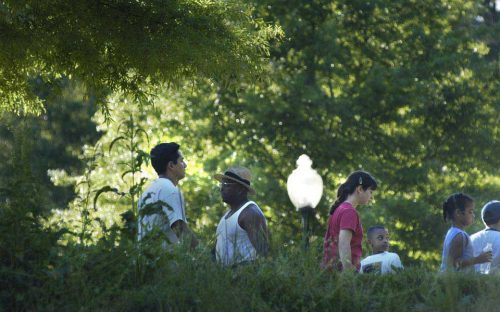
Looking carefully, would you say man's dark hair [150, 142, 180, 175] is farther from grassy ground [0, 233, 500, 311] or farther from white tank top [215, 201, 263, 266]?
grassy ground [0, 233, 500, 311]

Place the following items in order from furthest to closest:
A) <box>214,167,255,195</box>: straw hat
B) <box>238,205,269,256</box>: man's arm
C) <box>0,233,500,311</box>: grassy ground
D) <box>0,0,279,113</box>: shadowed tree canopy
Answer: <box>0,0,279,113</box>: shadowed tree canopy → <box>214,167,255,195</box>: straw hat → <box>238,205,269,256</box>: man's arm → <box>0,233,500,311</box>: grassy ground

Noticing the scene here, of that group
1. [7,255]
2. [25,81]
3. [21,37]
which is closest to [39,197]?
[7,255]

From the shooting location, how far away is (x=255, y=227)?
7180 mm

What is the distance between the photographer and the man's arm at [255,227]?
7.04 m

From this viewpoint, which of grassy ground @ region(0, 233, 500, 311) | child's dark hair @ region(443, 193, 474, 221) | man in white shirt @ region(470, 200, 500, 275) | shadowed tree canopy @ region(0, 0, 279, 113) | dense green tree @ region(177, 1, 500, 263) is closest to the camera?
grassy ground @ region(0, 233, 500, 311)

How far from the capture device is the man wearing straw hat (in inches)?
278

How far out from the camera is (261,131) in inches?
906

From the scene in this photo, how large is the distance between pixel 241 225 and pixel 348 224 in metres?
0.77

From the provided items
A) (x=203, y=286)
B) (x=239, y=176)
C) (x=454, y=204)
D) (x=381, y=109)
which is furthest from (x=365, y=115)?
(x=203, y=286)

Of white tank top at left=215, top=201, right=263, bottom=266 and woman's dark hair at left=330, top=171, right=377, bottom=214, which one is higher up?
woman's dark hair at left=330, top=171, right=377, bottom=214

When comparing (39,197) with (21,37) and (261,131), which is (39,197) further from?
(261,131)

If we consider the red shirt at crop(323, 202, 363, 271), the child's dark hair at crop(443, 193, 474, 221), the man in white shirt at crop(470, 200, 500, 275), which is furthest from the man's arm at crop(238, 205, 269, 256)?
the man in white shirt at crop(470, 200, 500, 275)

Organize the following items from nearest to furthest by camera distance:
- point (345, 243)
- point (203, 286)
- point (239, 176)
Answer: point (203, 286), point (345, 243), point (239, 176)

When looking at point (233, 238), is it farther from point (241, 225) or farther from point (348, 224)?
point (348, 224)
